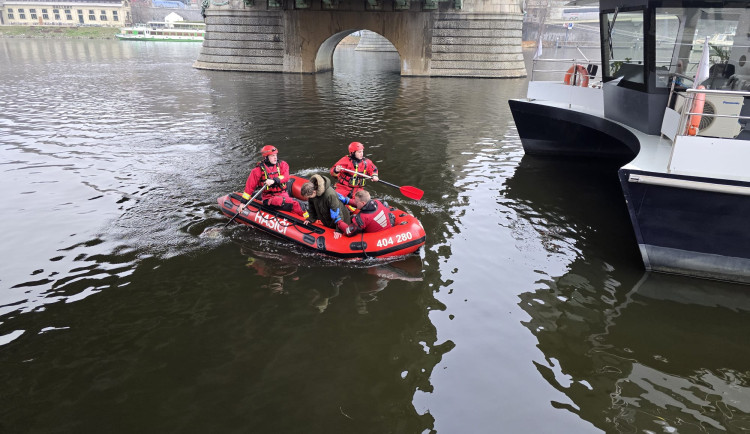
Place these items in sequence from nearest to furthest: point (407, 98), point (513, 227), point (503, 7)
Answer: point (513, 227), point (407, 98), point (503, 7)

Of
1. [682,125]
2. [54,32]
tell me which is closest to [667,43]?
[682,125]

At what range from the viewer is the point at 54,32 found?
89.7 m

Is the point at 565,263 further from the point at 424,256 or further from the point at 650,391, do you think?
the point at 650,391

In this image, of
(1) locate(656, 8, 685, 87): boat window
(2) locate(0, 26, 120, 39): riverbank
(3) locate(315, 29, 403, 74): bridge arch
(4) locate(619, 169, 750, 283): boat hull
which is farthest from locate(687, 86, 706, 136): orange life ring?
(2) locate(0, 26, 120, 39): riverbank

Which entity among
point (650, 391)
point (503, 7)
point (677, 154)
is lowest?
point (650, 391)

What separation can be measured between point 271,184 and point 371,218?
2.36 metres

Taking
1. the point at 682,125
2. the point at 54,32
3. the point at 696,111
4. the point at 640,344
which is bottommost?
the point at 640,344

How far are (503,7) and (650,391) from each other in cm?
3536

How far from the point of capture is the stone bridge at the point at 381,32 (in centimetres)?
3384

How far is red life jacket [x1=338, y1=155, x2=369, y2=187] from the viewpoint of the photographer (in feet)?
33.7

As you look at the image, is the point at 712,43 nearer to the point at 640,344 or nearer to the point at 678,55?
Answer: the point at 678,55

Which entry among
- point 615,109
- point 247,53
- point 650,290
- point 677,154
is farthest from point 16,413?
point 247,53

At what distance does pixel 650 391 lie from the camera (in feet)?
18.4

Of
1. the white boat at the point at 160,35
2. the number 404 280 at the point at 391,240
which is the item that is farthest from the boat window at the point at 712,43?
the white boat at the point at 160,35
